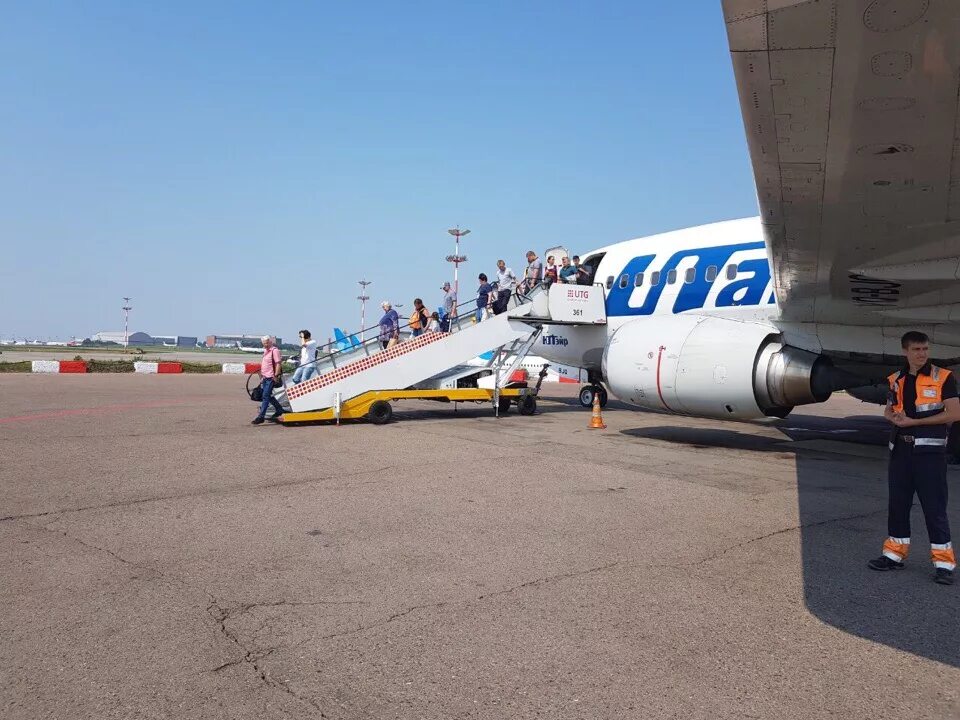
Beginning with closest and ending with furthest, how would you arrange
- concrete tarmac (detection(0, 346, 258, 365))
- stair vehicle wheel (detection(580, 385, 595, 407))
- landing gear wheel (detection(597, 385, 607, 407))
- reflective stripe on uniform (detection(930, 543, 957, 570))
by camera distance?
reflective stripe on uniform (detection(930, 543, 957, 570)) < landing gear wheel (detection(597, 385, 607, 407)) < stair vehicle wheel (detection(580, 385, 595, 407)) < concrete tarmac (detection(0, 346, 258, 365))

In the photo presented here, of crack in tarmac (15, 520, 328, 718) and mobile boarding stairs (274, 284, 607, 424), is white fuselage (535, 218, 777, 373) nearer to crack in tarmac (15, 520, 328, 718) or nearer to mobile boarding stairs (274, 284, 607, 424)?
mobile boarding stairs (274, 284, 607, 424)

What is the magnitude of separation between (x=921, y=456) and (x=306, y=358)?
14.9 metres

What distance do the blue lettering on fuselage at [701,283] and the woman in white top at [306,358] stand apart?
22.6ft

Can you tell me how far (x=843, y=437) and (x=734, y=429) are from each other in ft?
6.62

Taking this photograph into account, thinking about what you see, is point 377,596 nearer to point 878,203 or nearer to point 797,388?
point 878,203

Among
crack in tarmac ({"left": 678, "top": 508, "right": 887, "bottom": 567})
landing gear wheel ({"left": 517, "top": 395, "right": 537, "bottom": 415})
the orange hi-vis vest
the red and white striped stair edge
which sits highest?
the red and white striped stair edge

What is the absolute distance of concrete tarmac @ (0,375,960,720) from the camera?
3029 millimetres

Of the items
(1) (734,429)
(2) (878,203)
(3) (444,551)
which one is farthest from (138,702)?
(1) (734,429)

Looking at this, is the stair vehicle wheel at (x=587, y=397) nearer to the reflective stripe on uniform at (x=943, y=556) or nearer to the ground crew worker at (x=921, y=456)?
the ground crew worker at (x=921, y=456)

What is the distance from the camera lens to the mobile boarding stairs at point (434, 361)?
13.5 m

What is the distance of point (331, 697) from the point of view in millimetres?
2967

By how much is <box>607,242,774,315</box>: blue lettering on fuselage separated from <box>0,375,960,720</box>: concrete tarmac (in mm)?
3876

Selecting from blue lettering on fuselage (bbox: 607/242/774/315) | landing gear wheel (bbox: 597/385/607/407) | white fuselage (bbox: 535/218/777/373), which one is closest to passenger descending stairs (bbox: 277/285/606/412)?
white fuselage (bbox: 535/218/777/373)

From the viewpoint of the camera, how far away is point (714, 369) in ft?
34.5
